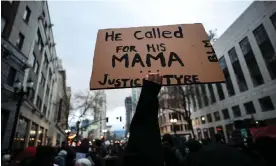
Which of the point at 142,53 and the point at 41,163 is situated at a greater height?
the point at 142,53

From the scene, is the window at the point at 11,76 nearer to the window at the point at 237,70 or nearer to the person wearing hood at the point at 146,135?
the person wearing hood at the point at 146,135

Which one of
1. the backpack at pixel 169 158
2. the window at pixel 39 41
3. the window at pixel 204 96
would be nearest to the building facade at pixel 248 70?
the window at pixel 204 96

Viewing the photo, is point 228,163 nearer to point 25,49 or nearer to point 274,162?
point 274,162

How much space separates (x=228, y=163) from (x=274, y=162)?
177 centimetres

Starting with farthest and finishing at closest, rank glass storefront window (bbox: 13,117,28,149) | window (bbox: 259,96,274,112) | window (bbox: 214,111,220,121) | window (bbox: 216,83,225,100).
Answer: window (bbox: 214,111,220,121) < window (bbox: 216,83,225,100) < window (bbox: 259,96,274,112) < glass storefront window (bbox: 13,117,28,149)

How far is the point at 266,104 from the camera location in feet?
73.8

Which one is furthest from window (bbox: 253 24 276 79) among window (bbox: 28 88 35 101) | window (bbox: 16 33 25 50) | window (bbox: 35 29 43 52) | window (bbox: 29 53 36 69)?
window (bbox: 28 88 35 101)

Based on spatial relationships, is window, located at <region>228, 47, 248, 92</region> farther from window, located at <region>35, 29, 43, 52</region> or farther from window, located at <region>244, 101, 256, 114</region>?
window, located at <region>35, 29, 43, 52</region>

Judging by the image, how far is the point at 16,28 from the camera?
15500 mm

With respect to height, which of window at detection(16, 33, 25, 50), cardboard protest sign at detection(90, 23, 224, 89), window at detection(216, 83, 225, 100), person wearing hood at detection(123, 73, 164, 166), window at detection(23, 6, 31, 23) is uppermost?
window at detection(23, 6, 31, 23)

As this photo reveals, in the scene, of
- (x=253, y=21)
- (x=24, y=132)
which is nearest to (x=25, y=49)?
(x=24, y=132)

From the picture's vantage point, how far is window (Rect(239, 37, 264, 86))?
23.6 metres

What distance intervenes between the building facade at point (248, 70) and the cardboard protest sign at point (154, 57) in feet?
73.2

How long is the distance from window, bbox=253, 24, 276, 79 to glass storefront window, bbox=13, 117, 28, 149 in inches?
1119
